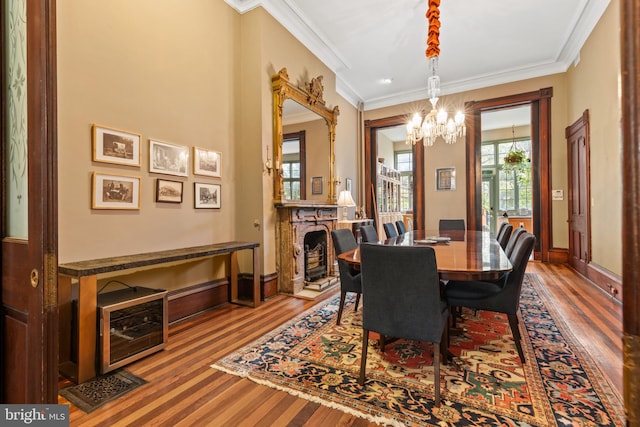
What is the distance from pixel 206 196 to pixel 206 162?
39 cm

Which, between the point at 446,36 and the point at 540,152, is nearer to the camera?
the point at 446,36

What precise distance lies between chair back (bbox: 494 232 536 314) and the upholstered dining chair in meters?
0.68

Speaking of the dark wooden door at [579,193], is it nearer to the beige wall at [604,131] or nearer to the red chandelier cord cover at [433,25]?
the beige wall at [604,131]

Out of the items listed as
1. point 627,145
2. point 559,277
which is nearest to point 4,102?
point 627,145

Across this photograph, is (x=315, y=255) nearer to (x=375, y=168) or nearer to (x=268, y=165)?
(x=268, y=165)

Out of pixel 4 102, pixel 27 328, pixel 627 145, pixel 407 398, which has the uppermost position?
pixel 4 102

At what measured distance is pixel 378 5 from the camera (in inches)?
153

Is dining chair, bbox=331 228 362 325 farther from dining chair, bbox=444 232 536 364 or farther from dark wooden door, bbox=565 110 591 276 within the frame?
dark wooden door, bbox=565 110 591 276

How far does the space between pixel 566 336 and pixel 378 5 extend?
4.24 meters

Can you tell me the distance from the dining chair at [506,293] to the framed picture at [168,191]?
2.71 metres

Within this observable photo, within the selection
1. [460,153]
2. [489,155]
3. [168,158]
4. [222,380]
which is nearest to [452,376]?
[222,380]

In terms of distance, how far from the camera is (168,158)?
3.01 meters

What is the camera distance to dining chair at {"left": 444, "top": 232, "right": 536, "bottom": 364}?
2.10 metres

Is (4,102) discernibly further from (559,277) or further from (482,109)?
(482,109)
